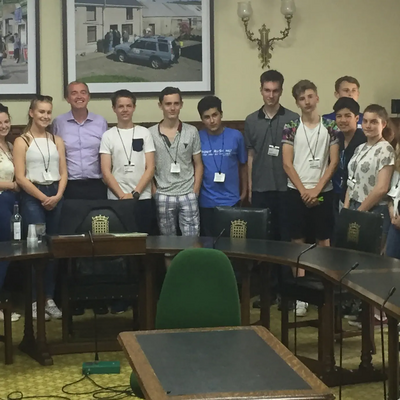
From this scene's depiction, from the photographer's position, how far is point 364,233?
4.16 m

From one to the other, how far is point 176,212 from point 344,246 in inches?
58.3

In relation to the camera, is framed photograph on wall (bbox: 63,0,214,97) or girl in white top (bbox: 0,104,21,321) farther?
framed photograph on wall (bbox: 63,0,214,97)

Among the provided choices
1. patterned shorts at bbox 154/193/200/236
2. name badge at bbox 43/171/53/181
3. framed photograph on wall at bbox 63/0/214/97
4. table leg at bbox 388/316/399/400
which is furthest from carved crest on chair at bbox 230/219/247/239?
framed photograph on wall at bbox 63/0/214/97

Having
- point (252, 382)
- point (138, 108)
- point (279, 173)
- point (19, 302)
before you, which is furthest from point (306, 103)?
point (252, 382)

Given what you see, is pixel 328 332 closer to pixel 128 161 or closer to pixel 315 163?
pixel 315 163

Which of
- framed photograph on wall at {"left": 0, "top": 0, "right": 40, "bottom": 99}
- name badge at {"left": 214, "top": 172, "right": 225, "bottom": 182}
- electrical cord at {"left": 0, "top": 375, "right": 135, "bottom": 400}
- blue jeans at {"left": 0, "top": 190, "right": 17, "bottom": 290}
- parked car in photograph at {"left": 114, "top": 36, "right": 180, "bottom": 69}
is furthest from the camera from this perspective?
parked car in photograph at {"left": 114, "top": 36, "right": 180, "bottom": 69}

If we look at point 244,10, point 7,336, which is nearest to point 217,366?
point 7,336

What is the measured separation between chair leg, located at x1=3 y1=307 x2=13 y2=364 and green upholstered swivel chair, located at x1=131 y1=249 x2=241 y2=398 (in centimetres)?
162

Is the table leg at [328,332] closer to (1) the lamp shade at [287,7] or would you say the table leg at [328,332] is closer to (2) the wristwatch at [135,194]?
(2) the wristwatch at [135,194]

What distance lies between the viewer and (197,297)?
2.91 metres

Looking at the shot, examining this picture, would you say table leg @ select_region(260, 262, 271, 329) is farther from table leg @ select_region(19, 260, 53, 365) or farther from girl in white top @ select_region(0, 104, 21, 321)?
girl in white top @ select_region(0, 104, 21, 321)

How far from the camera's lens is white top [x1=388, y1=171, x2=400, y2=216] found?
443 cm

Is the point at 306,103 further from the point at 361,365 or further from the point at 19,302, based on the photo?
the point at 19,302

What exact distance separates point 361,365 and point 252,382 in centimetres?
207
